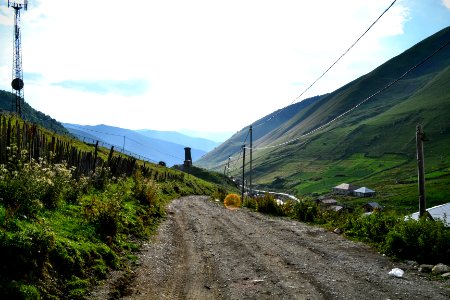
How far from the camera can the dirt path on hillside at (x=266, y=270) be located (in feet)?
32.0

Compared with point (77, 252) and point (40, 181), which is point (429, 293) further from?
point (40, 181)

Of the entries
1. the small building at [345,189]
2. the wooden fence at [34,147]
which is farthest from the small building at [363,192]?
the wooden fence at [34,147]

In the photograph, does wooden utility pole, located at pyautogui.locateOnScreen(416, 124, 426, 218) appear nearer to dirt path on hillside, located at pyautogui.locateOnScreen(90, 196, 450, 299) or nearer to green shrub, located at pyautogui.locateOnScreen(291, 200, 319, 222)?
dirt path on hillside, located at pyautogui.locateOnScreen(90, 196, 450, 299)

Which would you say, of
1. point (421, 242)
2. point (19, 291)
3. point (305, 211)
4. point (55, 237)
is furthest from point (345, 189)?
point (19, 291)

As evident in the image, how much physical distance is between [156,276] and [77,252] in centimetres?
237

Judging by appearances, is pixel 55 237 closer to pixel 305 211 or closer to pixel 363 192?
pixel 305 211

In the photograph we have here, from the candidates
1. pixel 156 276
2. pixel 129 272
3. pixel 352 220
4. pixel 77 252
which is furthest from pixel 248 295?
pixel 352 220

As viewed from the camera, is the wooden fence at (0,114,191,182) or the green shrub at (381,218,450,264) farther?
the wooden fence at (0,114,191,182)

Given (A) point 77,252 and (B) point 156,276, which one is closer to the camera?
(A) point 77,252

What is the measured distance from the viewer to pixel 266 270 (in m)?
11.8

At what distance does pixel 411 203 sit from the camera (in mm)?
131500

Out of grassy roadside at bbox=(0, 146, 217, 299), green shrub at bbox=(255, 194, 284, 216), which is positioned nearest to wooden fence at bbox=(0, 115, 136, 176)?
grassy roadside at bbox=(0, 146, 217, 299)

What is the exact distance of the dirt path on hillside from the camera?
9.74 m

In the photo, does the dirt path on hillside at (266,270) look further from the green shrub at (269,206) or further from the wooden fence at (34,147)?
the green shrub at (269,206)
